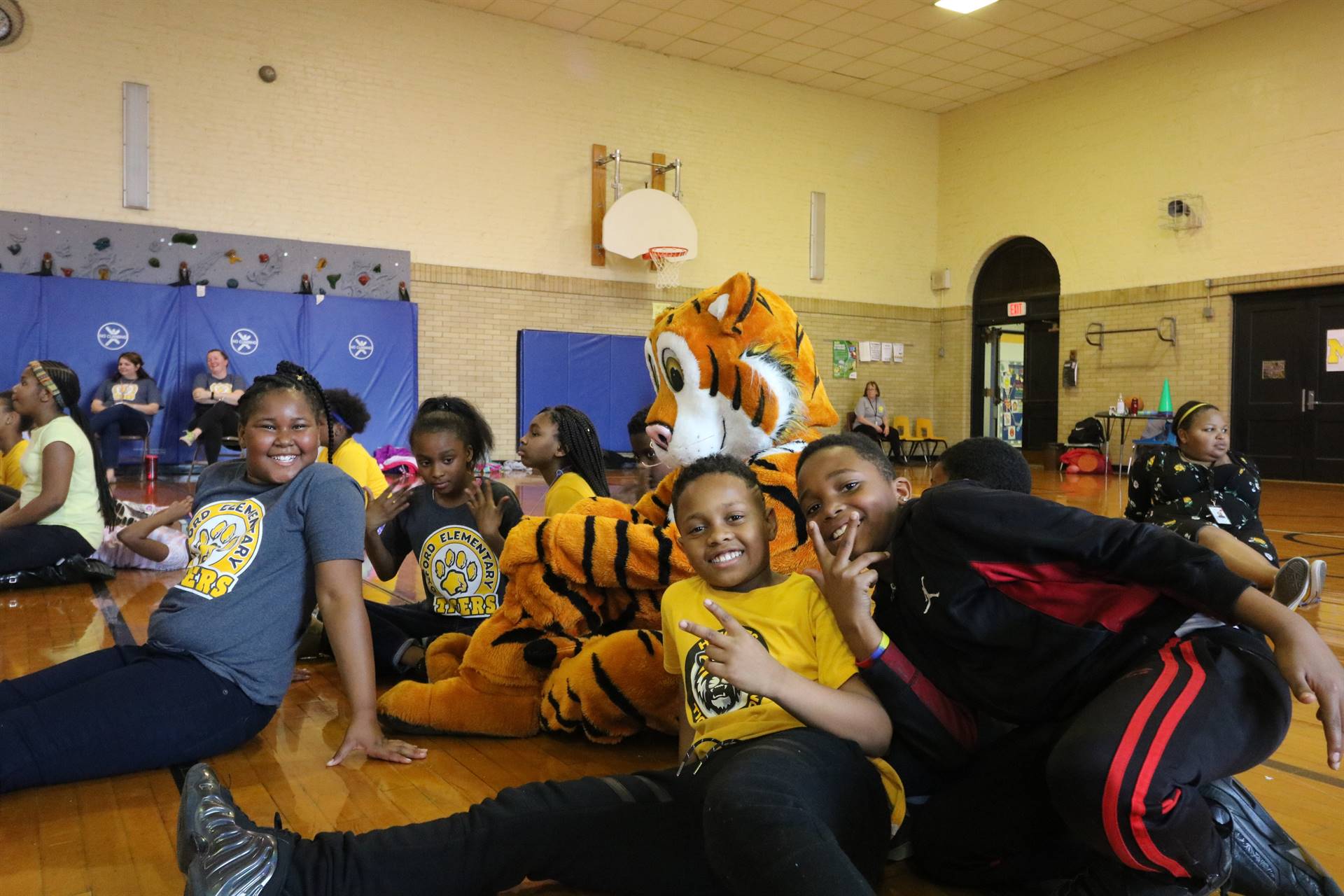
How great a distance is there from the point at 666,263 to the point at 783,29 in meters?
3.06

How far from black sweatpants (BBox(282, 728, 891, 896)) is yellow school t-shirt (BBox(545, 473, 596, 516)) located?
4.52 feet

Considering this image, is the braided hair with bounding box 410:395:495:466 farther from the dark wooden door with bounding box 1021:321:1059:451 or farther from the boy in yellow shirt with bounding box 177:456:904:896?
the dark wooden door with bounding box 1021:321:1059:451

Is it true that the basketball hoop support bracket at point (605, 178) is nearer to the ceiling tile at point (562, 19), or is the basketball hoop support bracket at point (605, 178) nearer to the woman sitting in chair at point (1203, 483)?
the ceiling tile at point (562, 19)

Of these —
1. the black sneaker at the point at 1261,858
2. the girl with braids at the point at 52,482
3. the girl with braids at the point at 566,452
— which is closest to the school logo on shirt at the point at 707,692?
the black sneaker at the point at 1261,858

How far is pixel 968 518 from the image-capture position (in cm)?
162

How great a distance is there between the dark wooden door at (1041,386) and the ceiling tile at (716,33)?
5.79 m

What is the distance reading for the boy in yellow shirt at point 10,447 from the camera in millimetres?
4988

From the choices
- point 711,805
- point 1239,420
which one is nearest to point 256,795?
point 711,805

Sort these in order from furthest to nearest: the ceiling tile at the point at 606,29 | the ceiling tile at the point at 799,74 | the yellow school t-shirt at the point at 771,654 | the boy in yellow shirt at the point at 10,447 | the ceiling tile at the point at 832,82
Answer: the ceiling tile at the point at 832,82
the ceiling tile at the point at 799,74
the ceiling tile at the point at 606,29
the boy in yellow shirt at the point at 10,447
the yellow school t-shirt at the point at 771,654

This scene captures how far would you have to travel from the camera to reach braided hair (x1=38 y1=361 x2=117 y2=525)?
14.5ft

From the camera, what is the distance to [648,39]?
12.1 metres

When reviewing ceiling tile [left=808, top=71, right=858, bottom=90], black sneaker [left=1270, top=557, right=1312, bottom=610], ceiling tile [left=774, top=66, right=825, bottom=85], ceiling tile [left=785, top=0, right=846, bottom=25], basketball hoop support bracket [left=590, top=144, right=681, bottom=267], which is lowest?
black sneaker [left=1270, top=557, right=1312, bottom=610]

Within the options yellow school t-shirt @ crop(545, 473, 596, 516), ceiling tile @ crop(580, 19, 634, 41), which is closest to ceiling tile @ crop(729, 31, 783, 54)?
ceiling tile @ crop(580, 19, 634, 41)

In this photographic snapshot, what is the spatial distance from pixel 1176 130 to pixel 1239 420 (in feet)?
11.6
